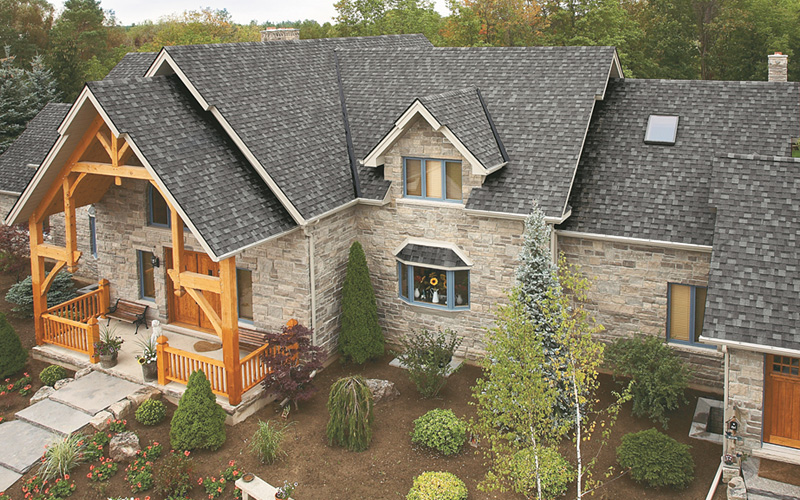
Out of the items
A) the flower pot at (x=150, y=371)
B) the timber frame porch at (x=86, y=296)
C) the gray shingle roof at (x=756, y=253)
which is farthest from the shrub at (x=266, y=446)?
the gray shingle roof at (x=756, y=253)

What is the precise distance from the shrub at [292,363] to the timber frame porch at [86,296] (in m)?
0.56

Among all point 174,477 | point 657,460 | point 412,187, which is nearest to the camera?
point 657,460

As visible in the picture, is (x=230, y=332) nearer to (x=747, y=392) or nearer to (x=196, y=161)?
(x=196, y=161)

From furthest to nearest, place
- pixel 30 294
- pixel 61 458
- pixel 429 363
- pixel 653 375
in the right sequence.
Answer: pixel 30 294, pixel 429 363, pixel 653 375, pixel 61 458

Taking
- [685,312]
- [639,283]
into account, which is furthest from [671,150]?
[685,312]

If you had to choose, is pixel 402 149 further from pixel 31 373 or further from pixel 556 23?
pixel 556 23

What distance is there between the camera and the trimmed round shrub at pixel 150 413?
17.3 meters

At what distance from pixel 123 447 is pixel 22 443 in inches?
106

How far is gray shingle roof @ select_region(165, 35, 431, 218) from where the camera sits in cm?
1906

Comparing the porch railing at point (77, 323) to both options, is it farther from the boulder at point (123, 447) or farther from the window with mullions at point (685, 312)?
the window with mullions at point (685, 312)

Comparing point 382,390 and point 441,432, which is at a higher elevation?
point 382,390

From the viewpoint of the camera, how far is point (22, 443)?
16719 mm

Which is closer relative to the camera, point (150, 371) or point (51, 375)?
point (150, 371)

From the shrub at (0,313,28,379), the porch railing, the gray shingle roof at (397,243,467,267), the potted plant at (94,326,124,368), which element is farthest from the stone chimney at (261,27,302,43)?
the shrub at (0,313,28,379)
